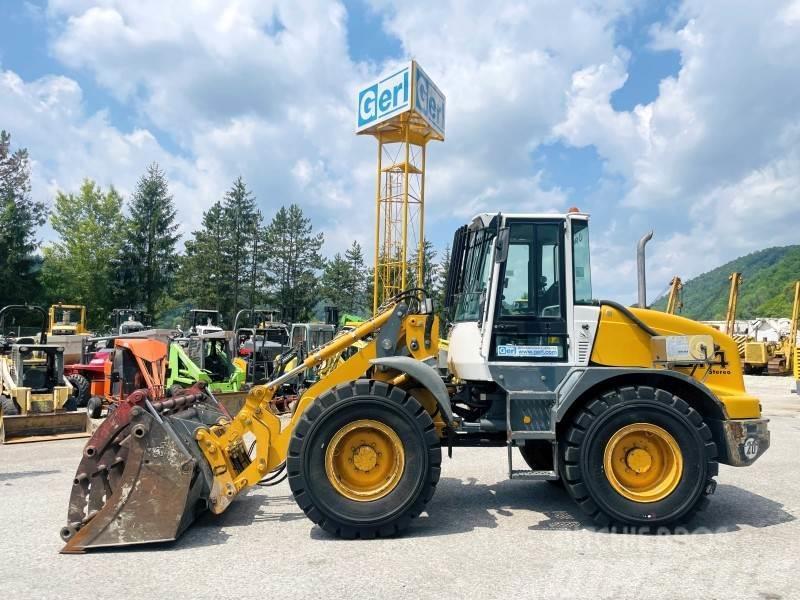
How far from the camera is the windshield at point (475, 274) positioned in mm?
6461

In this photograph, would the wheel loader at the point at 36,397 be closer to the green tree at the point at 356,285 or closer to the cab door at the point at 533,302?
the cab door at the point at 533,302

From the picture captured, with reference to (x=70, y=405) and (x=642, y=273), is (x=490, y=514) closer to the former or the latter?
(x=642, y=273)

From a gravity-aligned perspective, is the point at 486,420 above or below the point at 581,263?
below

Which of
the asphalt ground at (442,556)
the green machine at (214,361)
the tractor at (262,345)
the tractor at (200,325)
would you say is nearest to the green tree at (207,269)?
the tractor at (200,325)

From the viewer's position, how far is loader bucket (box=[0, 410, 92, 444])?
36.8 feet

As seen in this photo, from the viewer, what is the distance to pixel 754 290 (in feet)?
381

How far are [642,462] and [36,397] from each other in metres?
11.4

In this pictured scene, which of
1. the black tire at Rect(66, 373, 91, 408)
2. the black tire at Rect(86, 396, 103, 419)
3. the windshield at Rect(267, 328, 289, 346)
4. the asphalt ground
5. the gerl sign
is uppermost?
the gerl sign

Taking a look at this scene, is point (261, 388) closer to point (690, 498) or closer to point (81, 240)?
point (690, 498)

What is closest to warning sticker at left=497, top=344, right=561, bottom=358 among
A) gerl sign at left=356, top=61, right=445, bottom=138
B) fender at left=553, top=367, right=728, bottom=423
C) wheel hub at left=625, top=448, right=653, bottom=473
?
fender at left=553, top=367, right=728, bottom=423

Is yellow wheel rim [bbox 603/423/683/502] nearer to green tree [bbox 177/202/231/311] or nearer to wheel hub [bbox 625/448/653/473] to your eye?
wheel hub [bbox 625/448/653/473]

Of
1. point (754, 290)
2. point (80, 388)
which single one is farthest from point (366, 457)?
point (754, 290)

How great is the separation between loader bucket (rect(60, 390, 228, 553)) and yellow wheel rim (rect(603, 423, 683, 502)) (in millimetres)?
3721

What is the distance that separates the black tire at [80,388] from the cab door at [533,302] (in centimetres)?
1242
